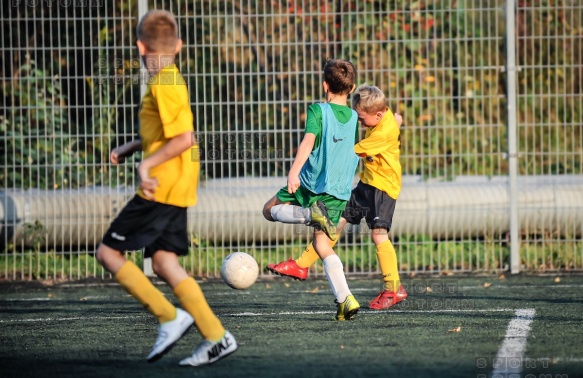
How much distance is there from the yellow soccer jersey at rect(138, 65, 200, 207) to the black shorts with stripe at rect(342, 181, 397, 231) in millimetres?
2587

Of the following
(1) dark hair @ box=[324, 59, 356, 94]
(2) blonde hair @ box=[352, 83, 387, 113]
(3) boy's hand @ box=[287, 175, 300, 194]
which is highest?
(1) dark hair @ box=[324, 59, 356, 94]

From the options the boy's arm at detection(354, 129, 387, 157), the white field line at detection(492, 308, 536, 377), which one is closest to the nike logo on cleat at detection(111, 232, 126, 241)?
the white field line at detection(492, 308, 536, 377)

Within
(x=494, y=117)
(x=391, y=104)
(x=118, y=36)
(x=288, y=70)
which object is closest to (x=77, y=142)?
(x=118, y=36)

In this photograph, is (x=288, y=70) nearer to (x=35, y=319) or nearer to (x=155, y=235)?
(x=35, y=319)

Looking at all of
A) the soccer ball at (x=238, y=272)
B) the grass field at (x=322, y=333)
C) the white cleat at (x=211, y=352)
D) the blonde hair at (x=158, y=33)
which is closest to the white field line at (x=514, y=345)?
the grass field at (x=322, y=333)

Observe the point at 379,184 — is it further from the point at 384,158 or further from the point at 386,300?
the point at 386,300

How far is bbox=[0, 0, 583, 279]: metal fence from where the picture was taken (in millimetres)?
10414

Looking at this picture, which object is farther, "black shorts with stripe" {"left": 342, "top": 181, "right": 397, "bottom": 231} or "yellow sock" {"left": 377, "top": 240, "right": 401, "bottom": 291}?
"black shorts with stripe" {"left": 342, "top": 181, "right": 397, "bottom": 231}

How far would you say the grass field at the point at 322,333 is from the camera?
203 inches

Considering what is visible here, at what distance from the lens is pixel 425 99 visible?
35.1 ft

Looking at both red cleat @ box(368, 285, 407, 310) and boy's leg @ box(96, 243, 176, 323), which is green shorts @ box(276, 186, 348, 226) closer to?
red cleat @ box(368, 285, 407, 310)

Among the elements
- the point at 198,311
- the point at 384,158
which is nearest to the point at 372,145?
the point at 384,158

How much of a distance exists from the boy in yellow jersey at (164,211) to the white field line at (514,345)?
4.13ft

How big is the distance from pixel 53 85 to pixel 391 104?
3.18 meters
